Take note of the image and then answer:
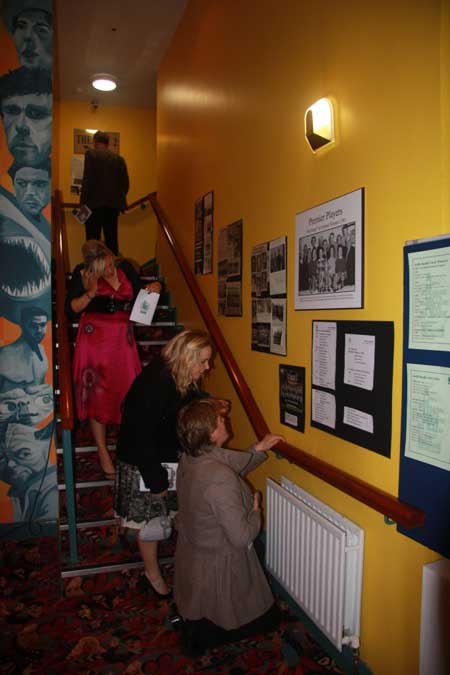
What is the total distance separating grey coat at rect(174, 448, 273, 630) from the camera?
213 centimetres

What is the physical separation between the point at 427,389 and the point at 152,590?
2018 millimetres

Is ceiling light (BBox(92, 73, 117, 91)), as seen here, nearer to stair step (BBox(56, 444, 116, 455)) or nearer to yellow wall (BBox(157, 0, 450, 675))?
yellow wall (BBox(157, 0, 450, 675))

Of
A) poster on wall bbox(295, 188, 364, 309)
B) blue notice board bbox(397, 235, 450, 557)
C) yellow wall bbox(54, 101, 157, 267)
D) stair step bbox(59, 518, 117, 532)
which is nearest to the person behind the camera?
blue notice board bbox(397, 235, 450, 557)

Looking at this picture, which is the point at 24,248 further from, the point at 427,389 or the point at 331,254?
the point at 427,389

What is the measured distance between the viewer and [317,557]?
2150mm

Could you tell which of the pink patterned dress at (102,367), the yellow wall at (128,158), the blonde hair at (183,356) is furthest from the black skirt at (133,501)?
the yellow wall at (128,158)

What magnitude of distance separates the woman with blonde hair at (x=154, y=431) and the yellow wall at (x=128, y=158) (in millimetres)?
4981

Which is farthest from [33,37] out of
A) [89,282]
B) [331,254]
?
[331,254]

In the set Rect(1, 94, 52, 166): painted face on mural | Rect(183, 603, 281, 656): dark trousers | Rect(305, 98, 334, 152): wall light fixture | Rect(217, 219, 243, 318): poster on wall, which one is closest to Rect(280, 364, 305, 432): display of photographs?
Rect(217, 219, 243, 318): poster on wall

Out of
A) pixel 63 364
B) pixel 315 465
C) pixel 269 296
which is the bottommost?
pixel 315 465

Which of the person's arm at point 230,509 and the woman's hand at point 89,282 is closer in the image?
the person's arm at point 230,509

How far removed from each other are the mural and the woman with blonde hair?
1271mm

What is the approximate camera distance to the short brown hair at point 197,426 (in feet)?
7.21

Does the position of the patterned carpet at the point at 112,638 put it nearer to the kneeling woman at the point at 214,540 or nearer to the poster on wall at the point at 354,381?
the kneeling woman at the point at 214,540
